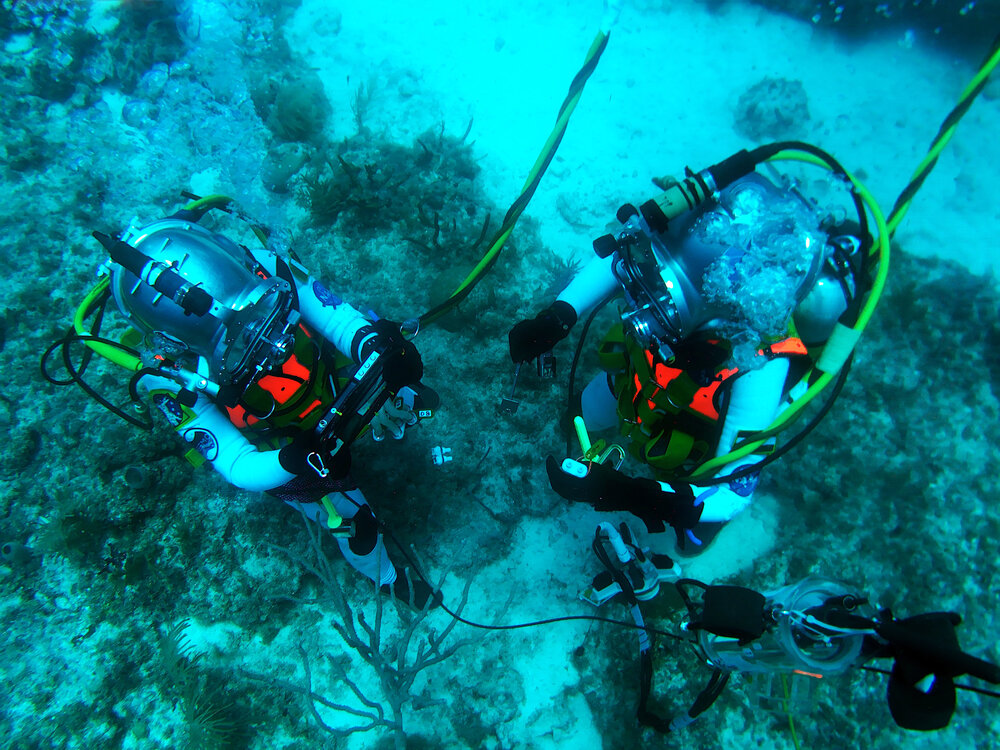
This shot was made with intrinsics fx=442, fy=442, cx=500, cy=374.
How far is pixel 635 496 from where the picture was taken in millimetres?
2844

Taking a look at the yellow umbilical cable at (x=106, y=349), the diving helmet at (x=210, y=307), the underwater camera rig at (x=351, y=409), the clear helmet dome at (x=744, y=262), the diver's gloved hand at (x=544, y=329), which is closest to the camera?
the clear helmet dome at (x=744, y=262)

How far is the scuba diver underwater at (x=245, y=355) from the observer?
2.57 metres

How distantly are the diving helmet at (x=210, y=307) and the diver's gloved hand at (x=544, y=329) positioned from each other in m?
1.79

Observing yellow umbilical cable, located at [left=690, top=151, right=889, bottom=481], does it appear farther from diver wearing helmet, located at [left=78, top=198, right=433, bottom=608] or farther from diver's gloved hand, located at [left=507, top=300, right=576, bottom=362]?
diver wearing helmet, located at [left=78, top=198, right=433, bottom=608]

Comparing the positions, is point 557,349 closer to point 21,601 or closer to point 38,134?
point 21,601

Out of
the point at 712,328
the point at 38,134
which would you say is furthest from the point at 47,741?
the point at 38,134

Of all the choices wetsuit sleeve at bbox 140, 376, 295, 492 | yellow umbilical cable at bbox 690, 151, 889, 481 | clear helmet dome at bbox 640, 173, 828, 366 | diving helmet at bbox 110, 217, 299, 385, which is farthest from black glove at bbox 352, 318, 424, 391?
yellow umbilical cable at bbox 690, 151, 889, 481

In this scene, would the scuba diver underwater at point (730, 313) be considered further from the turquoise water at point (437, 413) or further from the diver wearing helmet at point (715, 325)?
the turquoise water at point (437, 413)

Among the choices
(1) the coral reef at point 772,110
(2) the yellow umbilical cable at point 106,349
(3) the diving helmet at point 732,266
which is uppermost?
(1) the coral reef at point 772,110

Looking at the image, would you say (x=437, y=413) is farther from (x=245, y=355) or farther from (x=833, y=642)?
(x=833, y=642)

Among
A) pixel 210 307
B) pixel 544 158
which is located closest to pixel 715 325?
pixel 544 158

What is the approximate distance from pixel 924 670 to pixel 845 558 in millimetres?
3284

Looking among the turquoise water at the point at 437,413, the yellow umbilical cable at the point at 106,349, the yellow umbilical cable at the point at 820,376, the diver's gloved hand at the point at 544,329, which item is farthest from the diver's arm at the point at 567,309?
the yellow umbilical cable at the point at 106,349

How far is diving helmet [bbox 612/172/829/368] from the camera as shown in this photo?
2.11 m
